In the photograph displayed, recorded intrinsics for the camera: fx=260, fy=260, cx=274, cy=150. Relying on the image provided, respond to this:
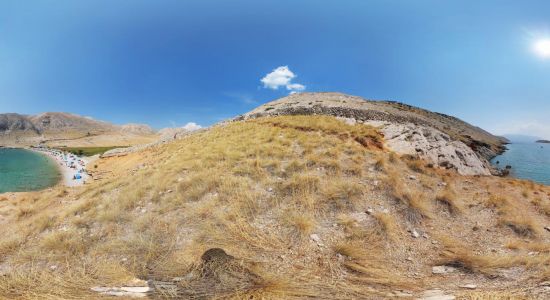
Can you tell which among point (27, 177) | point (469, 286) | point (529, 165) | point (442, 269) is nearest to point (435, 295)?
point (469, 286)

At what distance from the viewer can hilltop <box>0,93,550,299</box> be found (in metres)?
5.14

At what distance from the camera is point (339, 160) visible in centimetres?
1248

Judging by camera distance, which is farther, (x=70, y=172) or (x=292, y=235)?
(x=70, y=172)

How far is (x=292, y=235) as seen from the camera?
704cm

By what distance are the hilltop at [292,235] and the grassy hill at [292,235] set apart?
4 centimetres

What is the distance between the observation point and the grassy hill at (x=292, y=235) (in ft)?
17.0

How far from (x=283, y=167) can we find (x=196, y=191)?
4.09m

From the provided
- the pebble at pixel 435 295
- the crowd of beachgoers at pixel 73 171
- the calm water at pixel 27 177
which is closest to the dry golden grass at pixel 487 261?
the pebble at pixel 435 295

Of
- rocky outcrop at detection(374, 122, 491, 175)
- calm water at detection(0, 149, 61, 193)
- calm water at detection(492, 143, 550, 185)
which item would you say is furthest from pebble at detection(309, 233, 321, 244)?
calm water at detection(0, 149, 61, 193)

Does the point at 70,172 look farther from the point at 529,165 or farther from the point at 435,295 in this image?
the point at 529,165

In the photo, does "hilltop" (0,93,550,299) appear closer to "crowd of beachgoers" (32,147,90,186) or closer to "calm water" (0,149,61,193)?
"crowd of beachgoers" (32,147,90,186)

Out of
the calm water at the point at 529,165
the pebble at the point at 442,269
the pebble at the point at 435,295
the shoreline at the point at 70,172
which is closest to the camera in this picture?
the pebble at the point at 435,295

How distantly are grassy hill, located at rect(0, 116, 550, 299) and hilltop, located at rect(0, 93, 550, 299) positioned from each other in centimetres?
4

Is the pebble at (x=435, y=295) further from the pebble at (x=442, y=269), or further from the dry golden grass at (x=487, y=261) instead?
the dry golden grass at (x=487, y=261)
